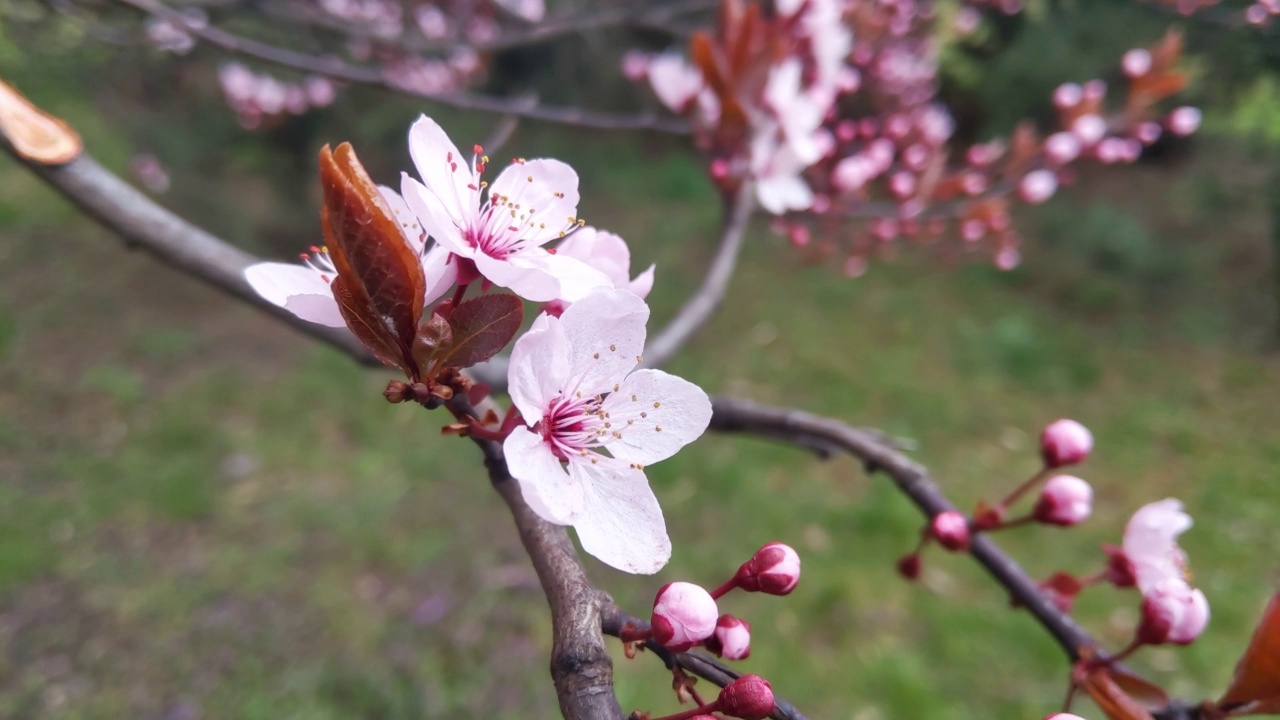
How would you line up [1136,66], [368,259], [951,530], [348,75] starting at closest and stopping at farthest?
[368,259] < [951,530] < [348,75] < [1136,66]

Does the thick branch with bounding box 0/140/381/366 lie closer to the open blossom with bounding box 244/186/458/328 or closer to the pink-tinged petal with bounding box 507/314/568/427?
the open blossom with bounding box 244/186/458/328

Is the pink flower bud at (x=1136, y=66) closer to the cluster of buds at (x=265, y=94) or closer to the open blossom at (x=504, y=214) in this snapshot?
the open blossom at (x=504, y=214)

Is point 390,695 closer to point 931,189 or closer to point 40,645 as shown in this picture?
point 40,645

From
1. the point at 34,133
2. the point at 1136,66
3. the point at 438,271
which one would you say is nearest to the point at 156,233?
the point at 34,133

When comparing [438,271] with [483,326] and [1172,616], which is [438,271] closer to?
[483,326]

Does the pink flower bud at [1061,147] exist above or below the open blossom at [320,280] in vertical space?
above

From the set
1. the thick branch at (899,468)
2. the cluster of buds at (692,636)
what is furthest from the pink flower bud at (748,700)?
the thick branch at (899,468)
